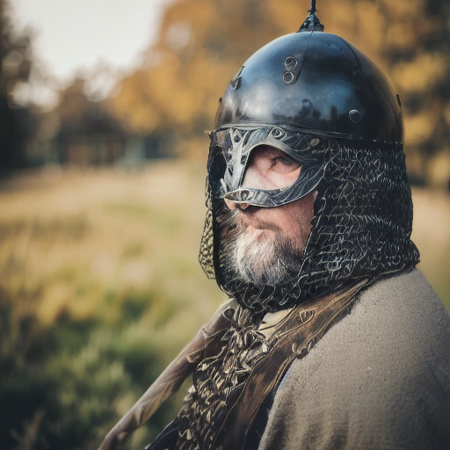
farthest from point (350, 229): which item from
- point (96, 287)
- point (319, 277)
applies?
point (96, 287)

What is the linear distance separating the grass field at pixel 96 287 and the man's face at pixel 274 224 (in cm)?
296

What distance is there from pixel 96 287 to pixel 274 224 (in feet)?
16.0

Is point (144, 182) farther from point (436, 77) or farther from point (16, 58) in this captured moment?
point (436, 77)

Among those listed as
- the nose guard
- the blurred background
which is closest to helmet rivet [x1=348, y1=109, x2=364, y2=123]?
the nose guard

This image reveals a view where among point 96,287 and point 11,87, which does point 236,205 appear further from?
point 11,87

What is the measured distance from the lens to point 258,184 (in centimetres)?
205

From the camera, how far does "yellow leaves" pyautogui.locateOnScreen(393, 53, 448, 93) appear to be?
6215mm

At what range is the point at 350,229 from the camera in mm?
1976

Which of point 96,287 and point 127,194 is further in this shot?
point 127,194

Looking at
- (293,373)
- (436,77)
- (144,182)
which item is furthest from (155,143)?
(293,373)

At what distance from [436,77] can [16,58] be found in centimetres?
679

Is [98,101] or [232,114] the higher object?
[98,101]

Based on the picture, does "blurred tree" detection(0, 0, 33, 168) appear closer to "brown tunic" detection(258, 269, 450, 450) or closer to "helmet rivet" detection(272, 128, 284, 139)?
"helmet rivet" detection(272, 128, 284, 139)

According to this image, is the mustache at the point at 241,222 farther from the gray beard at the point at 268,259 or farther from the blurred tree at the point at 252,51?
A: the blurred tree at the point at 252,51
